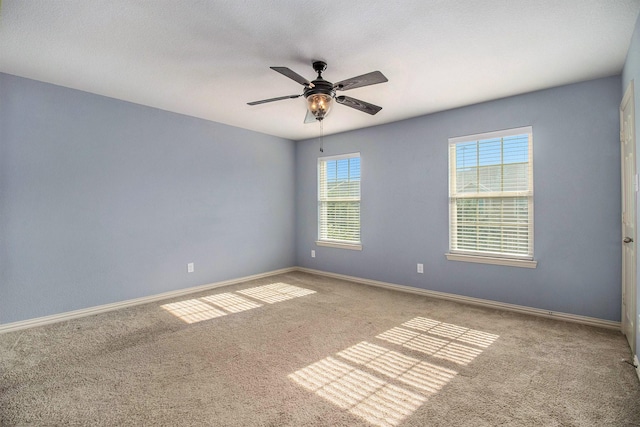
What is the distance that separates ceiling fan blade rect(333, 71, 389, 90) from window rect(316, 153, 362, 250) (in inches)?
107

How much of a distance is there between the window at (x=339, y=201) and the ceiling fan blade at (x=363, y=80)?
273cm

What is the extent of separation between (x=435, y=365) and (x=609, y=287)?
2193 mm

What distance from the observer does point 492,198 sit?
387cm

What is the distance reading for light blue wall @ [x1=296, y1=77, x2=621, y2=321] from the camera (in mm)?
3180

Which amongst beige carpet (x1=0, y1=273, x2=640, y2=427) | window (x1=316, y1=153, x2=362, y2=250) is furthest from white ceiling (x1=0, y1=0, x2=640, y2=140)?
beige carpet (x1=0, y1=273, x2=640, y2=427)

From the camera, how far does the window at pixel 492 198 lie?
12.0 ft

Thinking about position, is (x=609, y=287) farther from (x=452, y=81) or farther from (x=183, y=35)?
(x=183, y=35)

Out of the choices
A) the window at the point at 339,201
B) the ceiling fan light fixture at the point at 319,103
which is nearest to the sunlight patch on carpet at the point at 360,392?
the ceiling fan light fixture at the point at 319,103

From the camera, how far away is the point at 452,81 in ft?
10.7

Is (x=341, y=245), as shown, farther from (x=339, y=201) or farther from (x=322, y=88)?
(x=322, y=88)

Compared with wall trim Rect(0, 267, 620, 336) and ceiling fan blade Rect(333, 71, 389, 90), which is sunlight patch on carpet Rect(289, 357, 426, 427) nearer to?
wall trim Rect(0, 267, 620, 336)

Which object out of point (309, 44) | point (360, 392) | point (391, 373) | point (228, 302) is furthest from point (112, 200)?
point (391, 373)

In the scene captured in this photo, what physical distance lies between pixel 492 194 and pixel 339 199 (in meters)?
2.43

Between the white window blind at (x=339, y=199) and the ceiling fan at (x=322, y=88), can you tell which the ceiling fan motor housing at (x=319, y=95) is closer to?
the ceiling fan at (x=322, y=88)
